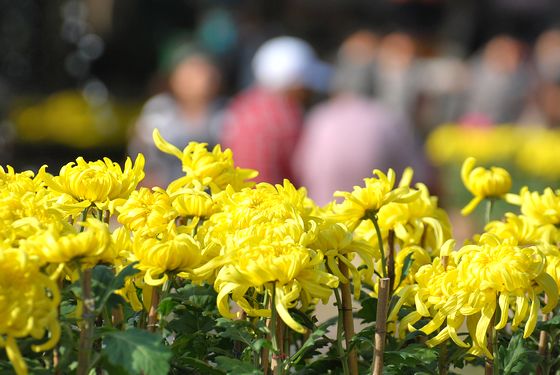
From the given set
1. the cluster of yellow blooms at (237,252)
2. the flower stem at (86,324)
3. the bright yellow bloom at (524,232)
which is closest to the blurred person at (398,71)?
the bright yellow bloom at (524,232)

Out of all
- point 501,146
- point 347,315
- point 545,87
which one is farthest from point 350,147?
point 347,315

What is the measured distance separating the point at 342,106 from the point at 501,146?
8.11 feet

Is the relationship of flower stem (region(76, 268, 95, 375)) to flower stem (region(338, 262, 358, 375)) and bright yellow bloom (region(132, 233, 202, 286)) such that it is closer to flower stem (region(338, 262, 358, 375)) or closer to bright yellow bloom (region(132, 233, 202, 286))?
bright yellow bloom (region(132, 233, 202, 286))

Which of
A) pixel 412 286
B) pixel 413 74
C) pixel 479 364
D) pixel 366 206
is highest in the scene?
pixel 413 74

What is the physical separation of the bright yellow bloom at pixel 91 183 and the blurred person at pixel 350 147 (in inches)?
137

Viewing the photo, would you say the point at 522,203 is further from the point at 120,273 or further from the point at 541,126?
the point at 541,126

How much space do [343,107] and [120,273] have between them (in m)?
4.04

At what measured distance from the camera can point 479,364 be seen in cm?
183

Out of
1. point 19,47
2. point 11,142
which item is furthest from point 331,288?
point 19,47

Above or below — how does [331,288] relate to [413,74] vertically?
below

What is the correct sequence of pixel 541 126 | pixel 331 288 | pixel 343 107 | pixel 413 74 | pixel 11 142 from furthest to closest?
pixel 11 142
pixel 541 126
pixel 413 74
pixel 343 107
pixel 331 288

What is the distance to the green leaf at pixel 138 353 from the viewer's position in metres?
1.34

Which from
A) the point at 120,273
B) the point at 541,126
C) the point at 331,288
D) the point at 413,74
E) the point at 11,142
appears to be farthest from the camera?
the point at 11,142

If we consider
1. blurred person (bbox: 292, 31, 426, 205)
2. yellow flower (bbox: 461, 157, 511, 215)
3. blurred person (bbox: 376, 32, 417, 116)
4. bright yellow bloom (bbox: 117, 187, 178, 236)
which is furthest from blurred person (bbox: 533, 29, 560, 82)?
bright yellow bloom (bbox: 117, 187, 178, 236)
